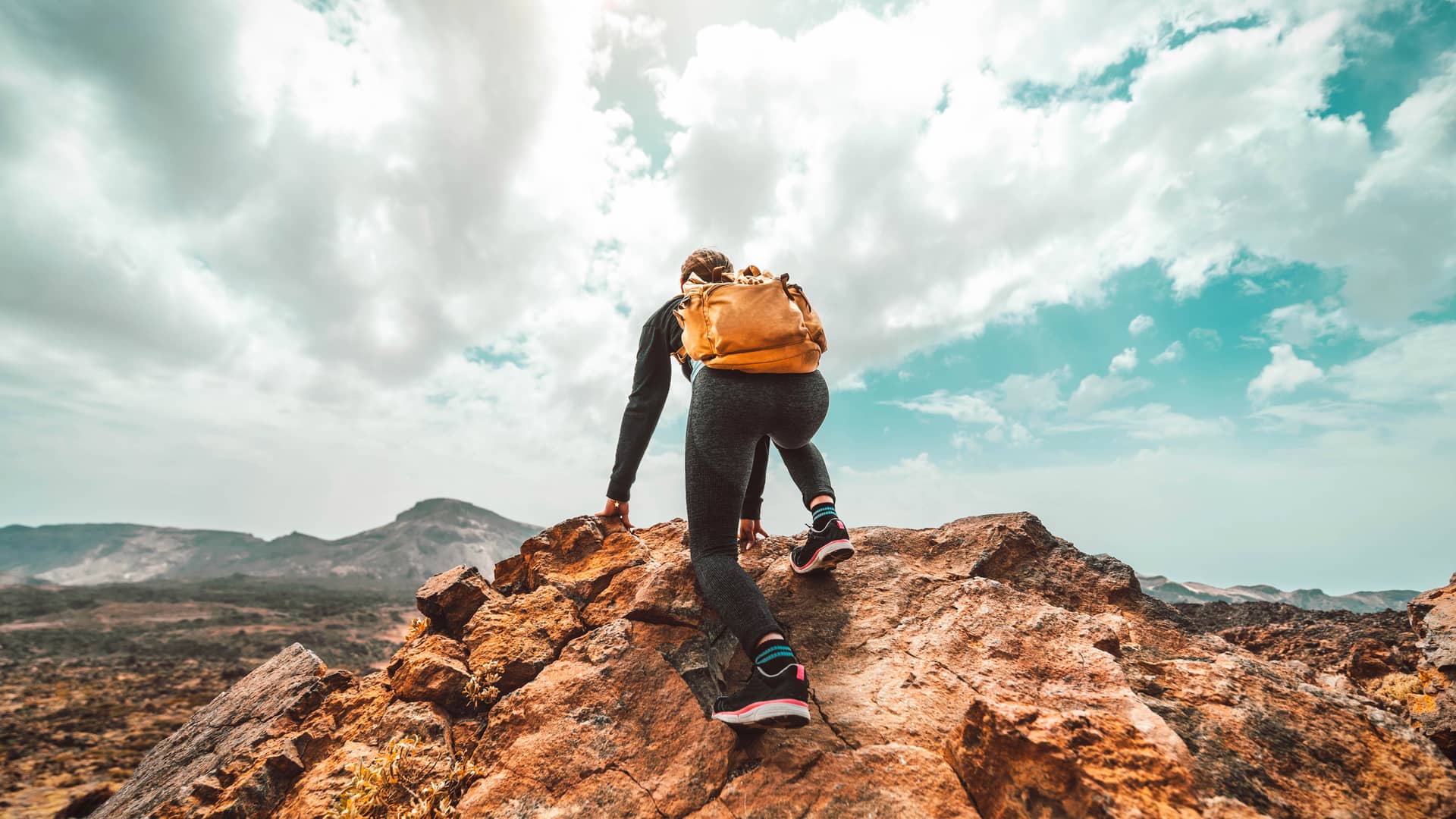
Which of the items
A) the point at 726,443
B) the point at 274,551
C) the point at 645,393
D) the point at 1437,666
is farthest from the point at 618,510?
the point at 274,551

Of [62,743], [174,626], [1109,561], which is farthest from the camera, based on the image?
[174,626]

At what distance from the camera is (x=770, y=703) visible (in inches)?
89.4

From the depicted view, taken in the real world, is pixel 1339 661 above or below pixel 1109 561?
below

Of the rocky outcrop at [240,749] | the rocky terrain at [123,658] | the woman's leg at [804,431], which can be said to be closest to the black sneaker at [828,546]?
the woman's leg at [804,431]

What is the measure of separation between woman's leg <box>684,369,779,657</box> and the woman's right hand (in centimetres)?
148

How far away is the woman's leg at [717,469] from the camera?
9.19 ft

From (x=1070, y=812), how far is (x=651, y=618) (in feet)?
6.88

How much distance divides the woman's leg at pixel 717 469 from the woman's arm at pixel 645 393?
1.06 m

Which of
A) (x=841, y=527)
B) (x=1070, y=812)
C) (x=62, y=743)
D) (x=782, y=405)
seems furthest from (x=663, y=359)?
(x=62, y=743)

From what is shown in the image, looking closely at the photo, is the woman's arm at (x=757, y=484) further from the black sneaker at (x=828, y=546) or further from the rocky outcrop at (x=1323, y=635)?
the rocky outcrop at (x=1323, y=635)

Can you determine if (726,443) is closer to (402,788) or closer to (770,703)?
(770,703)

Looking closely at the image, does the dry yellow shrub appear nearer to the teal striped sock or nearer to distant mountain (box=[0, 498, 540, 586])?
the teal striped sock

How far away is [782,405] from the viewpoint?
2867 mm

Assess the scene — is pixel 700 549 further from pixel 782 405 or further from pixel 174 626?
pixel 174 626
